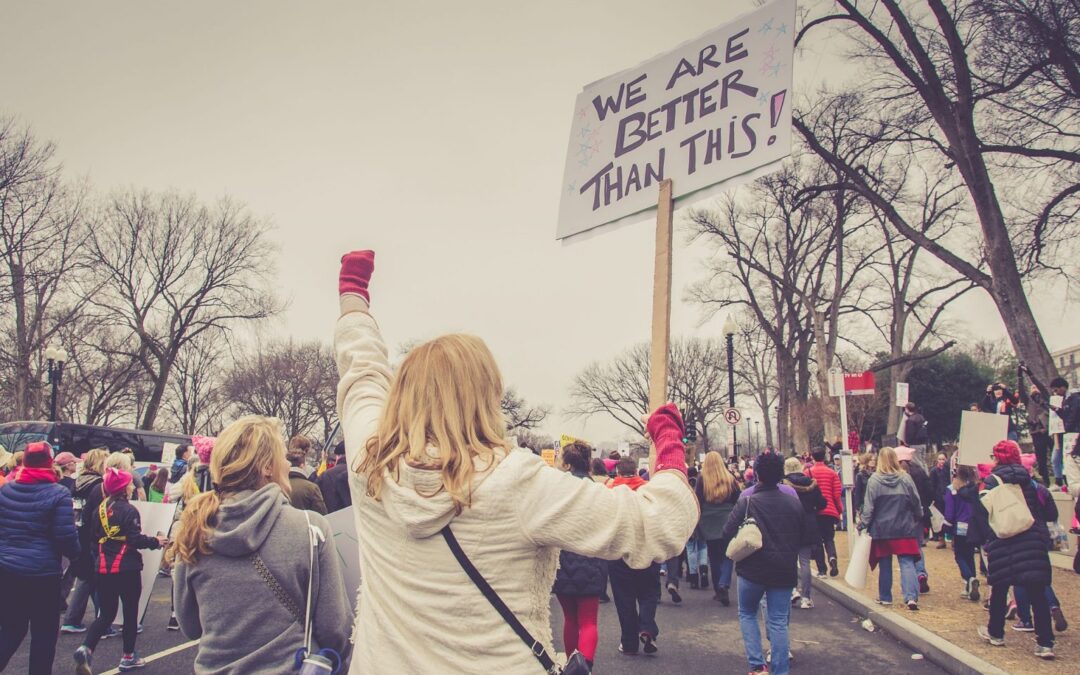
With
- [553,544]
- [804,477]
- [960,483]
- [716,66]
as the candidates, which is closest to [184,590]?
[553,544]

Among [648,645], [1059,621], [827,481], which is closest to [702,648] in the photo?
[648,645]

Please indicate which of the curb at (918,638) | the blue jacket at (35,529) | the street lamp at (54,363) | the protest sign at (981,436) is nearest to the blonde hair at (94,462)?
the blue jacket at (35,529)

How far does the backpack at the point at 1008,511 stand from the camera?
268 inches

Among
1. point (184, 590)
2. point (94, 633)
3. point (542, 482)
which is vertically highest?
point (542, 482)

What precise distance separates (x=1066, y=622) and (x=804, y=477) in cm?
291

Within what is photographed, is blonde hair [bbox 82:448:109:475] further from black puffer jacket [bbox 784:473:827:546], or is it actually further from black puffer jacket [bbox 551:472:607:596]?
black puffer jacket [bbox 784:473:827:546]

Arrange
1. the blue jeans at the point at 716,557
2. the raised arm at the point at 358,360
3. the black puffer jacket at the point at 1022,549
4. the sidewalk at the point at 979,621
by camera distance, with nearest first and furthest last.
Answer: the raised arm at the point at 358,360 < the sidewalk at the point at 979,621 < the black puffer jacket at the point at 1022,549 < the blue jeans at the point at 716,557

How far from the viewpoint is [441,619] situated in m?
1.73

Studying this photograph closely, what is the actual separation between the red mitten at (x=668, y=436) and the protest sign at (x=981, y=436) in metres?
10.8

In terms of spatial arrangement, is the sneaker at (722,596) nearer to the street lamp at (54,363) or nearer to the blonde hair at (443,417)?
the blonde hair at (443,417)

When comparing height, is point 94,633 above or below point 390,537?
below

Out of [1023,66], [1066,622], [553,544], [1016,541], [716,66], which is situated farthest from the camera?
[1023,66]

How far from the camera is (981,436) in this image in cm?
1115

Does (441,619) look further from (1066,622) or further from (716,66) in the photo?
(1066,622)
